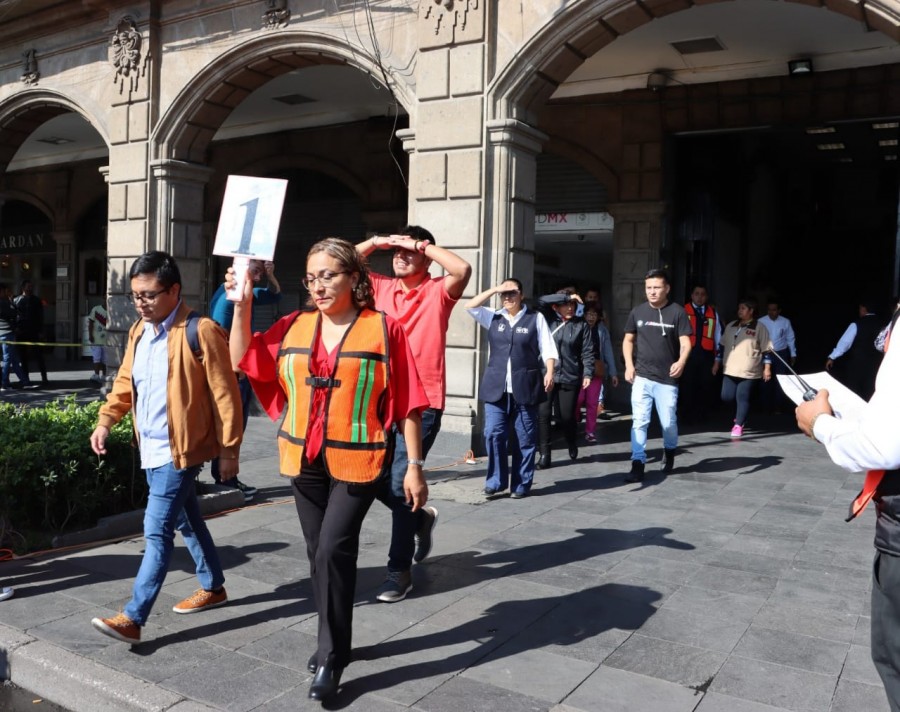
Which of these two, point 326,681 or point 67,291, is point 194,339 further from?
point 67,291

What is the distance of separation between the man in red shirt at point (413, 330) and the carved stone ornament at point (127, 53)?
364 inches

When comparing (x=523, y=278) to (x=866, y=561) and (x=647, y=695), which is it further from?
(x=647, y=695)

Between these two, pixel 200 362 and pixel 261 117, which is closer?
pixel 200 362

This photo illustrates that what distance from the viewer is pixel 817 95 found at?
12.5m

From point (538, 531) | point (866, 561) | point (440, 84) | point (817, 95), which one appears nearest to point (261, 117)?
point (440, 84)

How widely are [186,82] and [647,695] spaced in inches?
426

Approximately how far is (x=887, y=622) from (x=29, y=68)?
49.0ft

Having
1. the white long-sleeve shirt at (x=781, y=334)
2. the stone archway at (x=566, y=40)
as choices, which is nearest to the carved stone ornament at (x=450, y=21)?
the stone archway at (x=566, y=40)

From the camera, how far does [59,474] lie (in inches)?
217

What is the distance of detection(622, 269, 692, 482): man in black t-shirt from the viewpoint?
Answer: 25.1ft

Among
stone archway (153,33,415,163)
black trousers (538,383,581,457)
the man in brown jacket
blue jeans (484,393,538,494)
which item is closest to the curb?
the man in brown jacket

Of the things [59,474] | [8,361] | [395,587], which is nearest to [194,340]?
[395,587]

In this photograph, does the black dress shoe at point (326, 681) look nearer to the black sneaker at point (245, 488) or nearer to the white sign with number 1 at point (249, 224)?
the white sign with number 1 at point (249, 224)

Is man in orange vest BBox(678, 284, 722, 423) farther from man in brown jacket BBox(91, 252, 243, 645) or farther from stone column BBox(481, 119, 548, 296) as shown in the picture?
man in brown jacket BBox(91, 252, 243, 645)
